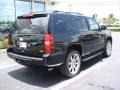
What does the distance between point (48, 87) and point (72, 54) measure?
129 cm

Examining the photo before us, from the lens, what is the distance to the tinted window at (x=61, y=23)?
5.68 meters

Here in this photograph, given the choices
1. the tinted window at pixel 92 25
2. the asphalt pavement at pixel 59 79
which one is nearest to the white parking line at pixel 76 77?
the asphalt pavement at pixel 59 79

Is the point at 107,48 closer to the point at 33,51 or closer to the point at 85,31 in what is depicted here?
the point at 85,31

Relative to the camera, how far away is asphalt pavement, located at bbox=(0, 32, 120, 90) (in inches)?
219

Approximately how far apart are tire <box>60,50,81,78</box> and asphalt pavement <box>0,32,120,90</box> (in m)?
0.17

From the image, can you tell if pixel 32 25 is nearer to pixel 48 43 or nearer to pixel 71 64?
pixel 48 43

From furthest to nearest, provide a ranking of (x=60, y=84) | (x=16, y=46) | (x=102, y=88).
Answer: (x=16, y=46) < (x=60, y=84) < (x=102, y=88)

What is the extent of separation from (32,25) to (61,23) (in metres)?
0.79

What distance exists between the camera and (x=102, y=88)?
5.40 m

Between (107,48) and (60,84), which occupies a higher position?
(107,48)

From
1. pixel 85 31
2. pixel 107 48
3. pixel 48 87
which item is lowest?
pixel 48 87

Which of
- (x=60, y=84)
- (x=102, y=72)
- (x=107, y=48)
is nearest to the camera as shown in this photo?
(x=60, y=84)

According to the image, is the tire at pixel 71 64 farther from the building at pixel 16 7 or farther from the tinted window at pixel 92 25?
the building at pixel 16 7

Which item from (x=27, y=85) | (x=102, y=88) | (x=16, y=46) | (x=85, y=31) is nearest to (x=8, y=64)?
(x=16, y=46)
